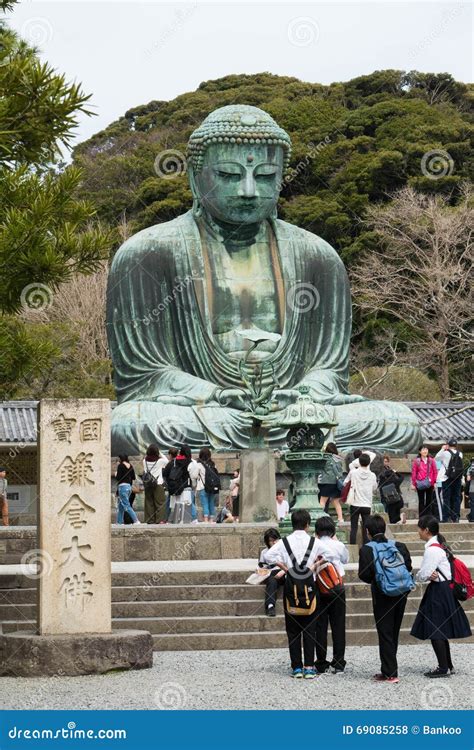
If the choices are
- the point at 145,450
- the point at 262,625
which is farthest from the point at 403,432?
the point at 262,625

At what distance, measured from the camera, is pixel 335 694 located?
8.04 m

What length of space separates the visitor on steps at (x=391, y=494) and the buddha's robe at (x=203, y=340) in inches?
109

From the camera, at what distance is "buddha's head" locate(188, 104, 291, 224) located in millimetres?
19734

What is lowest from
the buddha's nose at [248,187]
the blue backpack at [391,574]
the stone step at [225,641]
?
the stone step at [225,641]

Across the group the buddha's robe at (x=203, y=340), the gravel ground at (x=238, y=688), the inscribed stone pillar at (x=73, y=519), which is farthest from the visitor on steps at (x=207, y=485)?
the inscribed stone pillar at (x=73, y=519)

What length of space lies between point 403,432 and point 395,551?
10278mm

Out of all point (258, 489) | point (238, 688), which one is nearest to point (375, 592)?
point (238, 688)

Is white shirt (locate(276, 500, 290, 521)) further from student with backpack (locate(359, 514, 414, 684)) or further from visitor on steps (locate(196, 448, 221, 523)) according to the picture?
student with backpack (locate(359, 514, 414, 684))

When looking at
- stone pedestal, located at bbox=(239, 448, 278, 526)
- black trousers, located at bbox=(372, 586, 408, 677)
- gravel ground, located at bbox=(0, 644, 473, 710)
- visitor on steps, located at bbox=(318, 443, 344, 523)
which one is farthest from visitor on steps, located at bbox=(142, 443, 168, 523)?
black trousers, located at bbox=(372, 586, 408, 677)

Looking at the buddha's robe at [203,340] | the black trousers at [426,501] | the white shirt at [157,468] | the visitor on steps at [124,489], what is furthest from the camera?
the buddha's robe at [203,340]

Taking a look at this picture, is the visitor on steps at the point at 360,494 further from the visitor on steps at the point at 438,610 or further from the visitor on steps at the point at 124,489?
the visitor on steps at the point at 438,610

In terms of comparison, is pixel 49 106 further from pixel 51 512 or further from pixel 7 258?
pixel 51 512

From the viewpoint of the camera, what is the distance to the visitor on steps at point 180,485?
51.1 feet

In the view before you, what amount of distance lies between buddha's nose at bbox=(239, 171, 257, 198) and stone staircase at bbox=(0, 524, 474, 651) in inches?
350
